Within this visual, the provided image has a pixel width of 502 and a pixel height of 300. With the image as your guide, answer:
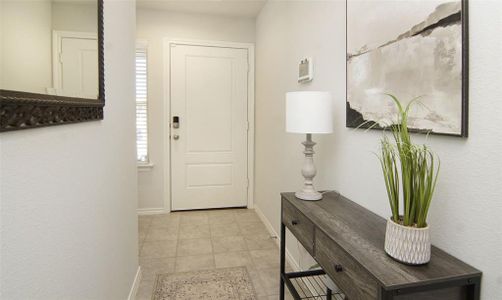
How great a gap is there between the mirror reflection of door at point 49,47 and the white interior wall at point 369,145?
4.09 feet

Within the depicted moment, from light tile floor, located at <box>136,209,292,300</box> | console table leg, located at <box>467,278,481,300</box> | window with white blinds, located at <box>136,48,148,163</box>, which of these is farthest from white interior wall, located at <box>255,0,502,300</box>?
window with white blinds, located at <box>136,48,148,163</box>

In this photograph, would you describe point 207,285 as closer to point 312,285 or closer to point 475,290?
point 312,285

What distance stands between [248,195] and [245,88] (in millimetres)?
1433

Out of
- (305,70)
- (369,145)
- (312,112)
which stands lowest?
(369,145)

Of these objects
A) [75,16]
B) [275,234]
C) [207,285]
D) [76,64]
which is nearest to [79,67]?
[76,64]

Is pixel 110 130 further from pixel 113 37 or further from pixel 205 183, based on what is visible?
pixel 205 183

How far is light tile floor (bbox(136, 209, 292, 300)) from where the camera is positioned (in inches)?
94.4

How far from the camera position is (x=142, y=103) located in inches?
147

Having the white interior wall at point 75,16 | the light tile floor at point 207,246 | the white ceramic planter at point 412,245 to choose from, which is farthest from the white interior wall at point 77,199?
the white ceramic planter at point 412,245

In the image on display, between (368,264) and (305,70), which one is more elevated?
(305,70)

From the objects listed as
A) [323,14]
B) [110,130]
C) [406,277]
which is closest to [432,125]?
[406,277]

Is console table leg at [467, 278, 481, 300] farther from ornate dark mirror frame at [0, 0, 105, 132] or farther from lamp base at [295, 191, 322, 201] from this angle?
ornate dark mirror frame at [0, 0, 105, 132]

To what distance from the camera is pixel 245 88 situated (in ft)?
13.2

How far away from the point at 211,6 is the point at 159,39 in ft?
2.46
